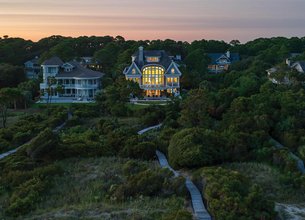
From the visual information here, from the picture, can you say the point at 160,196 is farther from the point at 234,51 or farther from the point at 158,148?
the point at 234,51

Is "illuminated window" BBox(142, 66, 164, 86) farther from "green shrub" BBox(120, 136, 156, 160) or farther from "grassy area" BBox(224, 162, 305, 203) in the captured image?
"grassy area" BBox(224, 162, 305, 203)

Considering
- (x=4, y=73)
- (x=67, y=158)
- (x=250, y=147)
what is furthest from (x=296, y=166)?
(x=4, y=73)

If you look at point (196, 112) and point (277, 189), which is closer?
point (277, 189)

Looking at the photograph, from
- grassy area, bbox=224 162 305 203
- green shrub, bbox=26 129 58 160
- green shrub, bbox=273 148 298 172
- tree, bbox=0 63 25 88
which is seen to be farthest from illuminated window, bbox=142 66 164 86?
grassy area, bbox=224 162 305 203

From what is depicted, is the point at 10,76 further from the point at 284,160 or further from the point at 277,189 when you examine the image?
the point at 277,189

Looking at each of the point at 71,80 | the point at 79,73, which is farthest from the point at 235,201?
the point at 71,80

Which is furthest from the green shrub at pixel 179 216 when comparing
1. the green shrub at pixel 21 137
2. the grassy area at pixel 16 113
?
the grassy area at pixel 16 113

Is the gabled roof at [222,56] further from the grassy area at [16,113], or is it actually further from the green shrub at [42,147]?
the green shrub at [42,147]
